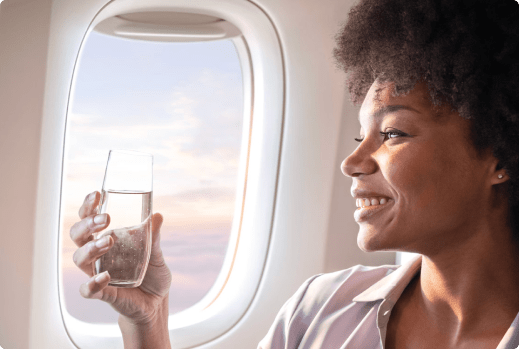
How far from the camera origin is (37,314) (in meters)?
1.62

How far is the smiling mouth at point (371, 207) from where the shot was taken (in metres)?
0.99

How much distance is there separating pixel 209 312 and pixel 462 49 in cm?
150

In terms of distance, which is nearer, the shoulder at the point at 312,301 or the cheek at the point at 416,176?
the cheek at the point at 416,176

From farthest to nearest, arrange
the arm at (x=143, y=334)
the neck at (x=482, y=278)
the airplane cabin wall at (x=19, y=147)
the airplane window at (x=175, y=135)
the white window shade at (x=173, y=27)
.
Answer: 1. the airplane window at (x=175, y=135)
2. the white window shade at (x=173, y=27)
3. the airplane cabin wall at (x=19, y=147)
4. the arm at (x=143, y=334)
5. the neck at (x=482, y=278)

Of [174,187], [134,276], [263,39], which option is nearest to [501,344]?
[134,276]

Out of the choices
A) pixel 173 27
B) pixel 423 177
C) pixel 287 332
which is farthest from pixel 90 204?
pixel 173 27

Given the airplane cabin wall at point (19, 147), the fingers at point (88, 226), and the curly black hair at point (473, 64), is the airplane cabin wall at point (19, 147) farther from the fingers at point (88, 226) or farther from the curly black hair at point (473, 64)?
the curly black hair at point (473, 64)

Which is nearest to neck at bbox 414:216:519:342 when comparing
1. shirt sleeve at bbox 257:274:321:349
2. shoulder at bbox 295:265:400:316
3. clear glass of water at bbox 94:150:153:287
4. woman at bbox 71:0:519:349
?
woman at bbox 71:0:519:349

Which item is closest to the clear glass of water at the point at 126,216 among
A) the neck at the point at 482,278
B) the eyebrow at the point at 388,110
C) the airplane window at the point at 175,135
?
the eyebrow at the point at 388,110

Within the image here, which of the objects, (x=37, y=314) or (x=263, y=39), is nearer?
(x=37, y=314)

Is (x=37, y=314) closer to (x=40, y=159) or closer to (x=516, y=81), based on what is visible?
(x=40, y=159)

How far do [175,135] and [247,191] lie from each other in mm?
425

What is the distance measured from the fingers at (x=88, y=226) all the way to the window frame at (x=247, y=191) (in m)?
0.98

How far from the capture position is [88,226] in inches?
36.2
